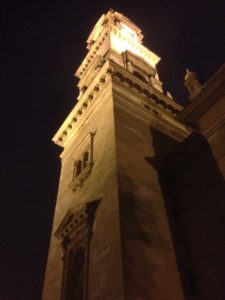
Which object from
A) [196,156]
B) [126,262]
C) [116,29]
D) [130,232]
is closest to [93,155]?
[196,156]

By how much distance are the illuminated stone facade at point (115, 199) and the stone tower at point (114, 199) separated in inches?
1.2

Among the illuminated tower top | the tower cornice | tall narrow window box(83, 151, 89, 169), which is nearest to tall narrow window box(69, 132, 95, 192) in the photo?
tall narrow window box(83, 151, 89, 169)

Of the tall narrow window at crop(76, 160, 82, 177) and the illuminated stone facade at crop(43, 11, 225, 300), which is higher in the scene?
the illuminated stone facade at crop(43, 11, 225, 300)

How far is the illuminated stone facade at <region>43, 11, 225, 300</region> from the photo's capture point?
9430mm

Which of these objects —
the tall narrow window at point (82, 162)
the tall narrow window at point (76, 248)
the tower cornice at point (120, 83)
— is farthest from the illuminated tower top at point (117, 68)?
the tall narrow window at point (76, 248)

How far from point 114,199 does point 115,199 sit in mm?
63

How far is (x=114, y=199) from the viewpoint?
35.7 feet

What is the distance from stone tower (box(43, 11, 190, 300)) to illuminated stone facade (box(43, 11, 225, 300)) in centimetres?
3

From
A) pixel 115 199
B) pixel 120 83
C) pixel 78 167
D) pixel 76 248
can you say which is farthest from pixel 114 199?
pixel 120 83

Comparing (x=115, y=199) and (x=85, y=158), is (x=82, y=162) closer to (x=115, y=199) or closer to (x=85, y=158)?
(x=85, y=158)

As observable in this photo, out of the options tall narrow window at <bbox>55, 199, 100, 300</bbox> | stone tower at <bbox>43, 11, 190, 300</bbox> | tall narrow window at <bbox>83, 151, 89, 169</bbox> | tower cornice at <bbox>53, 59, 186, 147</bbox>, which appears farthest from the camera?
tower cornice at <bbox>53, 59, 186, 147</bbox>

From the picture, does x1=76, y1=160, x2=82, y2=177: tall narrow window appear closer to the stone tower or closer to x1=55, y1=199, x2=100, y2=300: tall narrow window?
the stone tower

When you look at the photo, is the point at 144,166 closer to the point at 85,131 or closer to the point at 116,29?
the point at 85,131

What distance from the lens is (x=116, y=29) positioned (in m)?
28.4
